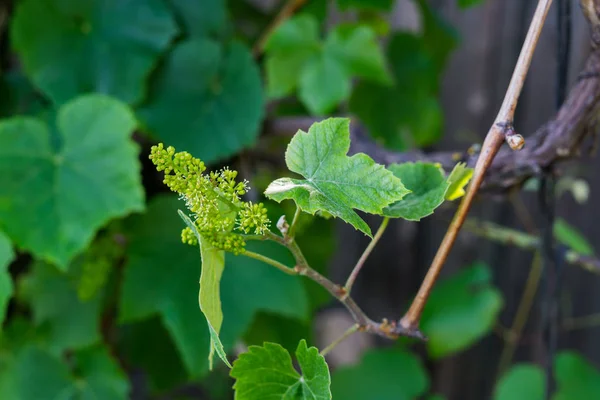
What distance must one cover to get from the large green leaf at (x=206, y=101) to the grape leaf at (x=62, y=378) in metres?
0.37

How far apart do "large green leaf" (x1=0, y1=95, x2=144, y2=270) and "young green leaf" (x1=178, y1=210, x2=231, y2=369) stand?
0.40 metres

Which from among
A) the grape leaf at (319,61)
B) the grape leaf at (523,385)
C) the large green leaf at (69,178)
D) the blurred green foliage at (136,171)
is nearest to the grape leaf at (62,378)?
the blurred green foliage at (136,171)

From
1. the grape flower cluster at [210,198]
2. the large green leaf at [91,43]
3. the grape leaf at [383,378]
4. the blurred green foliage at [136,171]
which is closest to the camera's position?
the grape flower cluster at [210,198]

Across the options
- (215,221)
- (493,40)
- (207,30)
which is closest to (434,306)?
(493,40)

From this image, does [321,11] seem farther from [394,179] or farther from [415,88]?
[394,179]

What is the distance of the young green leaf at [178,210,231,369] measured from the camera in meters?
0.29

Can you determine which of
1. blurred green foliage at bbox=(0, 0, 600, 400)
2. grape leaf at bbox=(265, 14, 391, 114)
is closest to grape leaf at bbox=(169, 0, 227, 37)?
blurred green foliage at bbox=(0, 0, 600, 400)

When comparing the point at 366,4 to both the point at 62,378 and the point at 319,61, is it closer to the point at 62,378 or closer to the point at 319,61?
the point at 319,61

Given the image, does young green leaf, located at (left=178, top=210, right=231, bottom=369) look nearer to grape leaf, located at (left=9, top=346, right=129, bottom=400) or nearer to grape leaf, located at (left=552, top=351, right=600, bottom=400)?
grape leaf, located at (left=9, top=346, right=129, bottom=400)

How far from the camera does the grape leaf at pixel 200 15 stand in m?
0.95

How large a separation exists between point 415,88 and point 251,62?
0.38 meters

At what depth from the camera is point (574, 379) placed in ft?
3.27

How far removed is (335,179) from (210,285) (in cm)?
9

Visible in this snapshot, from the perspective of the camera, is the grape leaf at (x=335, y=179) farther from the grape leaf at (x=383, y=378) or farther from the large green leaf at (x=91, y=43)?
the grape leaf at (x=383, y=378)
